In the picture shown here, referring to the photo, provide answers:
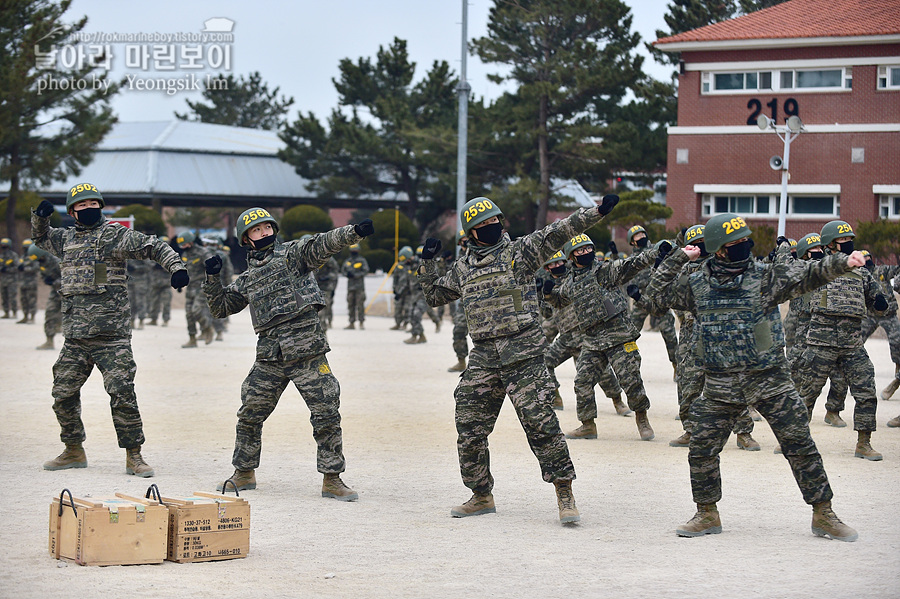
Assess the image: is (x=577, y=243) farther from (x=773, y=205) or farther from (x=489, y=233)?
(x=773, y=205)

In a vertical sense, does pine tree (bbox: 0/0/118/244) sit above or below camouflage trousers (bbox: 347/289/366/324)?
above

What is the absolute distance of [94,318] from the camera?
31.1 feet

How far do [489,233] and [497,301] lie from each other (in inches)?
20.4

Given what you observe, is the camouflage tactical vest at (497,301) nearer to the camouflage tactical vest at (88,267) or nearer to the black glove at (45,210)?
the camouflage tactical vest at (88,267)

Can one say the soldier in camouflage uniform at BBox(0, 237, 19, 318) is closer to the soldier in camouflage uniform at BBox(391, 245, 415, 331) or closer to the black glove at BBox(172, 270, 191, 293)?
the soldier in camouflage uniform at BBox(391, 245, 415, 331)

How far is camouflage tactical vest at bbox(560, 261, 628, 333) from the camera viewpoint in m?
11.6

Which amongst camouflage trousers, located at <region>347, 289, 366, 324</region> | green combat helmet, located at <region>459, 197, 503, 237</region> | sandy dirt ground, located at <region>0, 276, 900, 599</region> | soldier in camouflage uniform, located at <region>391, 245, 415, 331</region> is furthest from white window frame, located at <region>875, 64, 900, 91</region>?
green combat helmet, located at <region>459, 197, 503, 237</region>

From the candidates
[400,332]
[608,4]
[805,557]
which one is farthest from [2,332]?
[608,4]

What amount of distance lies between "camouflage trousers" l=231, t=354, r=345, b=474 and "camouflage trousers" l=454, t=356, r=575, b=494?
42.7 inches

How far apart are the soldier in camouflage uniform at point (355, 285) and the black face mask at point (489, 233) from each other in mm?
20294

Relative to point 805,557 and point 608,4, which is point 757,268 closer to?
point 805,557

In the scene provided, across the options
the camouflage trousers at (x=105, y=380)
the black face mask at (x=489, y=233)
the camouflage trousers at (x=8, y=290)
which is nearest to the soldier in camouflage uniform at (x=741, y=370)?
the black face mask at (x=489, y=233)

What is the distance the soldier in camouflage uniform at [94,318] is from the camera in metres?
9.45

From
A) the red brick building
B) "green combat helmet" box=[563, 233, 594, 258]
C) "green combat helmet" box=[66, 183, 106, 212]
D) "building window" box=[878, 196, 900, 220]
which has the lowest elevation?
"green combat helmet" box=[563, 233, 594, 258]
